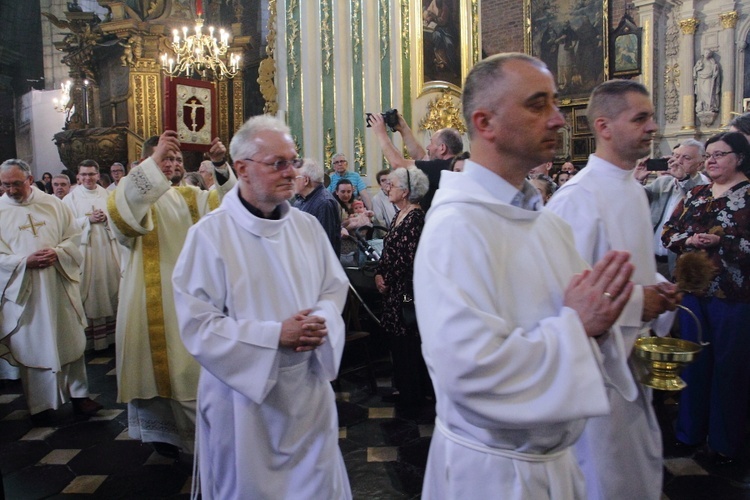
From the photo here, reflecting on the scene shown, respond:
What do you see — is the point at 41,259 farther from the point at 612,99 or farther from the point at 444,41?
the point at 444,41

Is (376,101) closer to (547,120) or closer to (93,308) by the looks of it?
(93,308)

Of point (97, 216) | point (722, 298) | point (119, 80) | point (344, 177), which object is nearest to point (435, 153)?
point (722, 298)

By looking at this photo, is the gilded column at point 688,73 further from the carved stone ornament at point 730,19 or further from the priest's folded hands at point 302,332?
the priest's folded hands at point 302,332

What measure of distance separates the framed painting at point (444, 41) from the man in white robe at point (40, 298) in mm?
8120

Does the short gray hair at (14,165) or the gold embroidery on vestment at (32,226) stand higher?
the short gray hair at (14,165)

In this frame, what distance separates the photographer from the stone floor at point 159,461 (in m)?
3.54

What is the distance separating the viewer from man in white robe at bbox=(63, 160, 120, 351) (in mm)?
6949

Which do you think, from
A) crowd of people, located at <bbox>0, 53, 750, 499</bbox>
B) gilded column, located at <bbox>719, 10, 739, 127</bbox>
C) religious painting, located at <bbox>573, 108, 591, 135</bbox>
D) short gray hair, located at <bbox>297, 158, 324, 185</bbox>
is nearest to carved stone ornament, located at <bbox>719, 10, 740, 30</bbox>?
gilded column, located at <bbox>719, 10, 739, 127</bbox>

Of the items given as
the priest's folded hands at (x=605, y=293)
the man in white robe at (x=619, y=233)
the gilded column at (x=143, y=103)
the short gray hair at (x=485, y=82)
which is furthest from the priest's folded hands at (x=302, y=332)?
the gilded column at (x=143, y=103)

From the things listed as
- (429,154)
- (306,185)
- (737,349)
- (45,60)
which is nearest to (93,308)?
(306,185)

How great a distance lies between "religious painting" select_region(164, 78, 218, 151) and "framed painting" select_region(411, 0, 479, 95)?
8.91 m

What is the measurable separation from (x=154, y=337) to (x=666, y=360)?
9.49ft

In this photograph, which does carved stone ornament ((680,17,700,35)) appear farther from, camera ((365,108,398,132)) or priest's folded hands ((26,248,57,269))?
priest's folded hands ((26,248,57,269))

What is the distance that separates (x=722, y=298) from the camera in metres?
3.67
